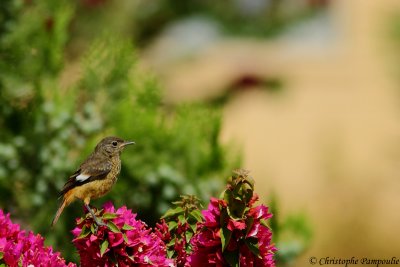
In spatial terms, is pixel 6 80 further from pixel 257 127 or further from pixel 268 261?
pixel 257 127

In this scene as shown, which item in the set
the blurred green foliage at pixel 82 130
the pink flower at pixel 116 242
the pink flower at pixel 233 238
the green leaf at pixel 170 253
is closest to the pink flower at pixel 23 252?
the pink flower at pixel 116 242

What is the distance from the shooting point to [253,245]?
2479 millimetres

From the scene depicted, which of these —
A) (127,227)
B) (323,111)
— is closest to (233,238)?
(127,227)

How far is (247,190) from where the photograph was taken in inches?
95.4

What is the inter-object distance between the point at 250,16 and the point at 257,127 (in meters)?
2.20

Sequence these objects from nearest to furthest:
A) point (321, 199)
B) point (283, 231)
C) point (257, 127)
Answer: point (283, 231) < point (321, 199) < point (257, 127)

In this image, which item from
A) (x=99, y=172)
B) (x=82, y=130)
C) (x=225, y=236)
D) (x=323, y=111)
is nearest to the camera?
(x=225, y=236)

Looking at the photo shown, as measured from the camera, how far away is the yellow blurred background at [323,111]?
8.41 m

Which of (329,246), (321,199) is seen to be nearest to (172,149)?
(329,246)

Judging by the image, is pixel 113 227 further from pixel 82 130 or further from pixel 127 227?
pixel 82 130

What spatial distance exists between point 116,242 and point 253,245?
36 cm

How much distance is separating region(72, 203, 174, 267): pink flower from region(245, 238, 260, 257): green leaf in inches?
10.6

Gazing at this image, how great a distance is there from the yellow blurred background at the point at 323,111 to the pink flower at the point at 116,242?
4.71m

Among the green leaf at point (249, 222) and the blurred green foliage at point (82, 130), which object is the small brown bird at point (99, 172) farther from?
the blurred green foliage at point (82, 130)
